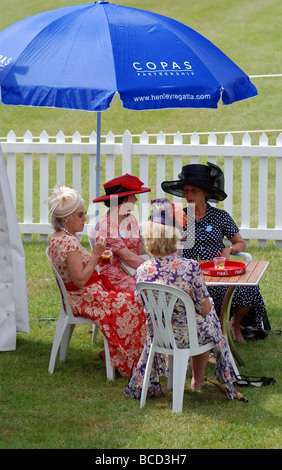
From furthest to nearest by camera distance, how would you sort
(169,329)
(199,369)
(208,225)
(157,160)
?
(157,160) < (208,225) < (199,369) < (169,329)

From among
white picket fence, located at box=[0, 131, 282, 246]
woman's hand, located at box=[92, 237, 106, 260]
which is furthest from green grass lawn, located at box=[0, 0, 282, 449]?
woman's hand, located at box=[92, 237, 106, 260]

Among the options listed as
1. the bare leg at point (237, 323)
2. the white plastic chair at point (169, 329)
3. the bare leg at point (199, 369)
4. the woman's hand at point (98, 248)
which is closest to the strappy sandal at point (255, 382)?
the bare leg at point (199, 369)

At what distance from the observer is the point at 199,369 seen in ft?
17.3

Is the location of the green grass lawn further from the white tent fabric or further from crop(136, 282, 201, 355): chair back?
crop(136, 282, 201, 355): chair back

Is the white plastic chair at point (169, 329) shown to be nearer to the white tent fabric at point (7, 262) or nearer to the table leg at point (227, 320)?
the table leg at point (227, 320)

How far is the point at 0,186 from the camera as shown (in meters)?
6.09

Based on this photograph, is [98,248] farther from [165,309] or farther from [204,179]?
[204,179]

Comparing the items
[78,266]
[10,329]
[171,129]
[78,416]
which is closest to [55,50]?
[78,266]

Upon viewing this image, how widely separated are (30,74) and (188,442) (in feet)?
9.40

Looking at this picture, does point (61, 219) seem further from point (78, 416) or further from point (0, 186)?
point (78, 416)

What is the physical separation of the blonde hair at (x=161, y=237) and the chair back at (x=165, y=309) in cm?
22

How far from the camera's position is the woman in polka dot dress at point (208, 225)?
6199 millimetres

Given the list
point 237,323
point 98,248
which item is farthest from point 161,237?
point 237,323

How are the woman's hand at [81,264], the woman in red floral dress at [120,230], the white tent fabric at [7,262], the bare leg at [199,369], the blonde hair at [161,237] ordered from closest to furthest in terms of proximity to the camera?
the blonde hair at [161,237] → the bare leg at [199,369] → the woman's hand at [81,264] → the woman in red floral dress at [120,230] → the white tent fabric at [7,262]
